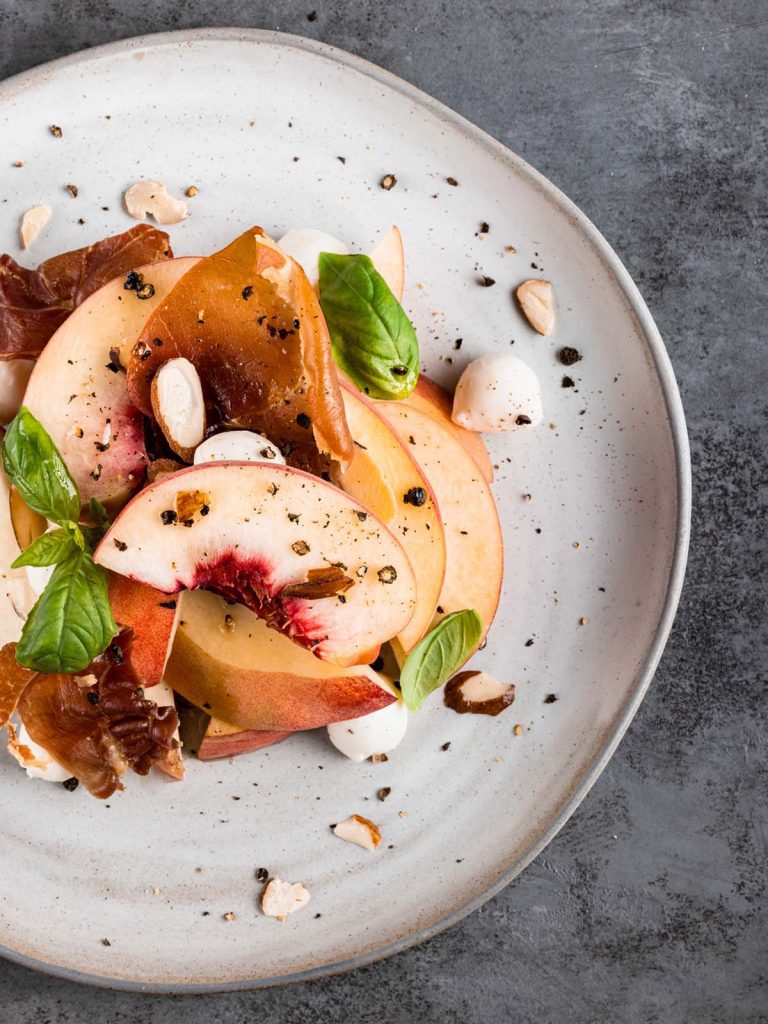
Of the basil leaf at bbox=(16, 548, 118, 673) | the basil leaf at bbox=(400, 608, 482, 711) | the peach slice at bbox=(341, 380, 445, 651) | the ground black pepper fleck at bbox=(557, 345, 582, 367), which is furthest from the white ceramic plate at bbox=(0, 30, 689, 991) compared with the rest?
the basil leaf at bbox=(16, 548, 118, 673)

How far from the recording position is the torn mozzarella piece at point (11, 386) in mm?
1204

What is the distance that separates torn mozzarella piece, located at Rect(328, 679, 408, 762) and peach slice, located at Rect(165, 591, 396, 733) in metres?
0.11

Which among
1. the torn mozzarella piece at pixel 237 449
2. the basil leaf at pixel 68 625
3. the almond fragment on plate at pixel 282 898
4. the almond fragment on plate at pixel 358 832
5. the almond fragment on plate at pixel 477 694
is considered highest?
the torn mozzarella piece at pixel 237 449

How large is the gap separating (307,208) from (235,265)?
336mm

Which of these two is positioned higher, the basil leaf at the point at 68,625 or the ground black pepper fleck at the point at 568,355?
the ground black pepper fleck at the point at 568,355

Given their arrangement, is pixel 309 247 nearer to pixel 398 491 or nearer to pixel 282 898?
pixel 398 491

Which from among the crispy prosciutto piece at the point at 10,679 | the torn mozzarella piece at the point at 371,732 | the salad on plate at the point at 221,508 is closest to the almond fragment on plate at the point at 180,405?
the salad on plate at the point at 221,508

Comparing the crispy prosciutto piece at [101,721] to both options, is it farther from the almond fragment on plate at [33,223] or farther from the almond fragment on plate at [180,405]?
the almond fragment on plate at [33,223]

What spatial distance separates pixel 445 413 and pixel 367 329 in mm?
206

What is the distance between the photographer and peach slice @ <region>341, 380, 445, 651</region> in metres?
1.09

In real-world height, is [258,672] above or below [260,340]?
below

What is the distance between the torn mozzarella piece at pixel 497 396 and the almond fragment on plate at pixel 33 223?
68cm

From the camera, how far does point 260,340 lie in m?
1.07

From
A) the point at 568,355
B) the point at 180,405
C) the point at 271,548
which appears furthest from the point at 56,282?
the point at 568,355
